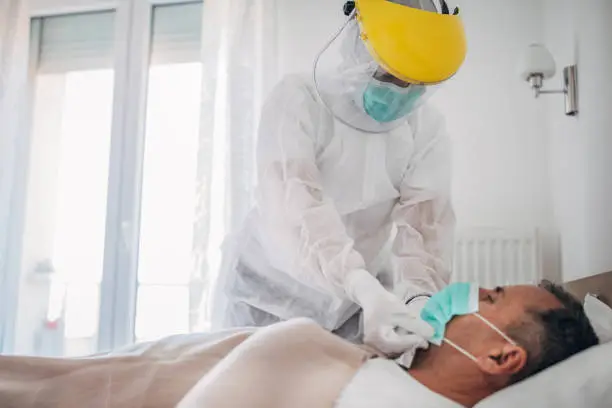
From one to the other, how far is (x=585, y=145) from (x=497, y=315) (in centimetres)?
42

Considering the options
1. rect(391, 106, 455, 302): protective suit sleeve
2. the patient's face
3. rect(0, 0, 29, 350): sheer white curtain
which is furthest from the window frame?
the patient's face

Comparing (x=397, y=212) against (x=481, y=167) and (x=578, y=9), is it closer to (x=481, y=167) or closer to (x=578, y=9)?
(x=481, y=167)

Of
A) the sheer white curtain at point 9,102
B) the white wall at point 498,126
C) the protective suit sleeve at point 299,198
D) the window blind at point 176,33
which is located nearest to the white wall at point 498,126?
the white wall at point 498,126

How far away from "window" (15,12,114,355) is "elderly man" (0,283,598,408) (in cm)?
123

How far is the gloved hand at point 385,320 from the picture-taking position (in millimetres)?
911

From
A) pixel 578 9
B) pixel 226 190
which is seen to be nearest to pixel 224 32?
pixel 226 190

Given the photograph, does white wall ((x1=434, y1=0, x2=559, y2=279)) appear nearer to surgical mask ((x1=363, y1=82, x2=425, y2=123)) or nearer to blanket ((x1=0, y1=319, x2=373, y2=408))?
surgical mask ((x1=363, y1=82, x2=425, y2=123))

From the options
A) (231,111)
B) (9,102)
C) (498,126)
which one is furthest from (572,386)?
(9,102)

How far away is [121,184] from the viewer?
205 centimetres

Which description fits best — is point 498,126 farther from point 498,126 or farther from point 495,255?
point 495,255

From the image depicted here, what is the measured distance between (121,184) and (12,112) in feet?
1.52

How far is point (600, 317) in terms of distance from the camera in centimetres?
83

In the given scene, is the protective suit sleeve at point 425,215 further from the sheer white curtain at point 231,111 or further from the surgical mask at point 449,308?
the sheer white curtain at point 231,111

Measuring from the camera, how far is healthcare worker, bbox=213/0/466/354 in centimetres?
108
